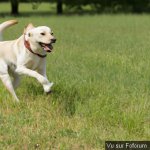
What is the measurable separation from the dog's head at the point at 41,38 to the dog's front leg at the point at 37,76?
0.38 m

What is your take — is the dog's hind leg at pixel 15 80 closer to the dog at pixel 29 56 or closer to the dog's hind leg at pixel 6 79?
the dog at pixel 29 56

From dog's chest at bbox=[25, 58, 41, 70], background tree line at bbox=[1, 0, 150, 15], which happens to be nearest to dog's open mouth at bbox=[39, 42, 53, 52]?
dog's chest at bbox=[25, 58, 41, 70]

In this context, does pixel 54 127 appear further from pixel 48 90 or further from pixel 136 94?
pixel 136 94

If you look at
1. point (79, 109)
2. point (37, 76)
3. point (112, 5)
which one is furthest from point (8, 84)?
point (112, 5)

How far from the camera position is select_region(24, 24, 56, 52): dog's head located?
283 inches

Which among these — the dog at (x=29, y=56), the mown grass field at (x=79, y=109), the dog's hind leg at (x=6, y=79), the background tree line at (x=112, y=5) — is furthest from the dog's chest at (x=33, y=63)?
the background tree line at (x=112, y=5)

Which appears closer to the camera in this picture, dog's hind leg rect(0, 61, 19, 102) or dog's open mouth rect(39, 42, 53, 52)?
dog's open mouth rect(39, 42, 53, 52)

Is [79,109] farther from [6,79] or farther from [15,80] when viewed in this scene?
[15,80]

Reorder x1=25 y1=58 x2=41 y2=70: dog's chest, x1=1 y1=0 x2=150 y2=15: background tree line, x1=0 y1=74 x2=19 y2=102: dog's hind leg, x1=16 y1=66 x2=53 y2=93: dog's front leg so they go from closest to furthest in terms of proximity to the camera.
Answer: x1=16 y1=66 x2=53 y2=93: dog's front leg → x1=25 y1=58 x2=41 y2=70: dog's chest → x1=0 y1=74 x2=19 y2=102: dog's hind leg → x1=1 y1=0 x2=150 y2=15: background tree line

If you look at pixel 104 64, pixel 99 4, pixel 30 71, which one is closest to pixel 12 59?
pixel 30 71

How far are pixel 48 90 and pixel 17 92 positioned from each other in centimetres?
139

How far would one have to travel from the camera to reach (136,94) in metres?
7.77

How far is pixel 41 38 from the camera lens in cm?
728

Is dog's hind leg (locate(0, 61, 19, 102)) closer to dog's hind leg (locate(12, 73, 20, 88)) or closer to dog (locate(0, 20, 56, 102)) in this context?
dog (locate(0, 20, 56, 102))
